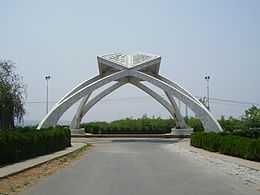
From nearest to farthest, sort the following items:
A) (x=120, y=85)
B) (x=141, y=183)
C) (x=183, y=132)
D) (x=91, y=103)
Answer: (x=141, y=183), (x=183, y=132), (x=120, y=85), (x=91, y=103)

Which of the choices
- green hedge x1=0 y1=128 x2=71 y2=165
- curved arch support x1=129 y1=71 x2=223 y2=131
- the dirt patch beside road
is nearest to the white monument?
curved arch support x1=129 y1=71 x2=223 y2=131

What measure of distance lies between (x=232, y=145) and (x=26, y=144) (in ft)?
34.7

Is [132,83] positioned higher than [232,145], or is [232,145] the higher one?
[132,83]

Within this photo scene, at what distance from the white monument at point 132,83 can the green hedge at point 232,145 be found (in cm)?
1503

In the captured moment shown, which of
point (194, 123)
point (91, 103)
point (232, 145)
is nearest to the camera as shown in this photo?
point (232, 145)

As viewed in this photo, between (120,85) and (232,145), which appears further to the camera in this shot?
(120,85)

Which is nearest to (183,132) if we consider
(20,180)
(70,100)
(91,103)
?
(91,103)

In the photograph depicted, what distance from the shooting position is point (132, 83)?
191 ft

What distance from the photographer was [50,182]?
1208cm

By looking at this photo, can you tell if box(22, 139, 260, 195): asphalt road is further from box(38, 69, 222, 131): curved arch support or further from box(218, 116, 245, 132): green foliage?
box(218, 116, 245, 132): green foliage

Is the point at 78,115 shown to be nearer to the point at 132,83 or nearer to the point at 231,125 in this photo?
the point at 132,83

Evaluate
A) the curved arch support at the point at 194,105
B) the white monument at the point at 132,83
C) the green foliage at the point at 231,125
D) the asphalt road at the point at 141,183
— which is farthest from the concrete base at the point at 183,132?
the asphalt road at the point at 141,183

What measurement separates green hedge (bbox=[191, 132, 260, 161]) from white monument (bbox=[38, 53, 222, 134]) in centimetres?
1503

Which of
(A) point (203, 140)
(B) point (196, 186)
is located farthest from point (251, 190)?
(A) point (203, 140)
